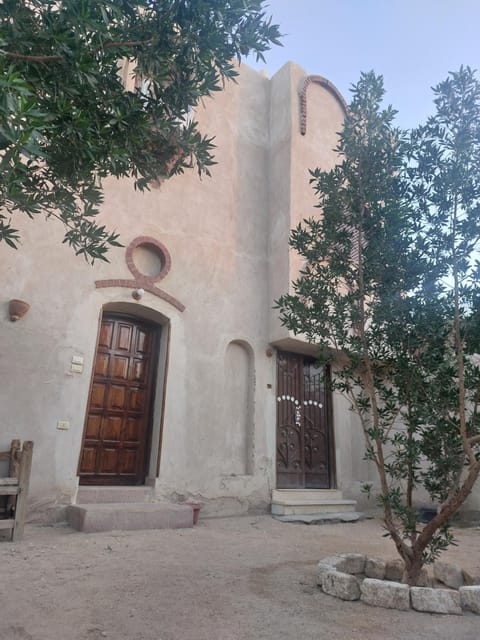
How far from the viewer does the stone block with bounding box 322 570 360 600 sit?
3076 millimetres

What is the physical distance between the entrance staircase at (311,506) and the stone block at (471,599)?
4180mm

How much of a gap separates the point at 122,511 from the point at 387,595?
332cm

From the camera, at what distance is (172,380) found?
270 inches

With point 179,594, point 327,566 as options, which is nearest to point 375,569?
point 327,566

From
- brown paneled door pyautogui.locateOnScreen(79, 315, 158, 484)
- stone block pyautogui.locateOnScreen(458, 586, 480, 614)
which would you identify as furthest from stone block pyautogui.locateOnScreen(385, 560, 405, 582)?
brown paneled door pyautogui.locateOnScreen(79, 315, 158, 484)

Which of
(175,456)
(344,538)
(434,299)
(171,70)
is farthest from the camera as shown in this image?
(175,456)

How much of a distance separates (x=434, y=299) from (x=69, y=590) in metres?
3.47

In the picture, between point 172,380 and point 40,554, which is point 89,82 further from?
point 172,380

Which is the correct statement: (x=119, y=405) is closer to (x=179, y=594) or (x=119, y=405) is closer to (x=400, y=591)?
(x=179, y=594)

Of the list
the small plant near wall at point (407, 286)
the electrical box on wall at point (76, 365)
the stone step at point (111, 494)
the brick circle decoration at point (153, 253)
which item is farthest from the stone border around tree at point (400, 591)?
the brick circle decoration at point (153, 253)

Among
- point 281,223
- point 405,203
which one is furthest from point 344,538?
point 281,223

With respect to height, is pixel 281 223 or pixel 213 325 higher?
pixel 281 223

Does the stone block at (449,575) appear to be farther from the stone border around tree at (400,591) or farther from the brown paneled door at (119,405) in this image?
the brown paneled door at (119,405)

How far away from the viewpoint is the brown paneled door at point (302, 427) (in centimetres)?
806
